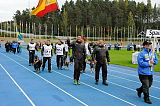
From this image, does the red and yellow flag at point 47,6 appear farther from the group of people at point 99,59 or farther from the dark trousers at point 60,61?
the dark trousers at point 60,61

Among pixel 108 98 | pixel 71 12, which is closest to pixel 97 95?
pixel 108 98

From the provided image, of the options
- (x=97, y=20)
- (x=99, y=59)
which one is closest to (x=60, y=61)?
(x=99, y=59)

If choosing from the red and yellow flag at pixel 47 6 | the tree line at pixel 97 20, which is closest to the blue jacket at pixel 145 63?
the red and yellow flag at pixel 47 6

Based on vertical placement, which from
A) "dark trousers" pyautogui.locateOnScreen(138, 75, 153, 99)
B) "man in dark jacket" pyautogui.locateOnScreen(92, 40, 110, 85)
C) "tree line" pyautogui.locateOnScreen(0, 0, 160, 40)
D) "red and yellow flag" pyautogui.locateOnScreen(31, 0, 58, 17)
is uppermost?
"tree line" pyautogui.locateOnScreen(0, 0, 160, 40)

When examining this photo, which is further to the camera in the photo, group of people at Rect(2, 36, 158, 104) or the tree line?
the tree line

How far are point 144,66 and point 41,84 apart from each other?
451 cm

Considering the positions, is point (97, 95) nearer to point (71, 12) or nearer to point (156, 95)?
point (156, 95)

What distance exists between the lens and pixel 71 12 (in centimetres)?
10619

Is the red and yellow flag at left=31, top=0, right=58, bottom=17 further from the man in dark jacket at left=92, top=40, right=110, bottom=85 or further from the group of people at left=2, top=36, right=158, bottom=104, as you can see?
the man in dark jacket at left=92, top=40, right=110, bottom=85

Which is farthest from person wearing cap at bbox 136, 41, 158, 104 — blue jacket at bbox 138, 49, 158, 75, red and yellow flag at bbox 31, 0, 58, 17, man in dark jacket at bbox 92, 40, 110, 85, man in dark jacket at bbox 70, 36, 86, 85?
red and yellow flag at bbox 31, 0, 58, 17

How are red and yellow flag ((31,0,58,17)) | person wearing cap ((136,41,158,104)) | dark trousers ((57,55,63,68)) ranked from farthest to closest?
red and yellow flag ((31,0,58,17)), dark trousers ((57,55,63,68)), person wearing cap ((136,41,158,104))

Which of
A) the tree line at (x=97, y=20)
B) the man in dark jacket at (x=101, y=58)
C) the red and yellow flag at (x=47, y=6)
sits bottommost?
the man in dark jacket at (x=101, y=58)

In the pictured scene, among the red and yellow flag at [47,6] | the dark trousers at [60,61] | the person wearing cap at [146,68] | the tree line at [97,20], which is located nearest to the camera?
the person wearing cap at [146,68]

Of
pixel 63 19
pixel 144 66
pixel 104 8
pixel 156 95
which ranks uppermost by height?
pixel 104 8
